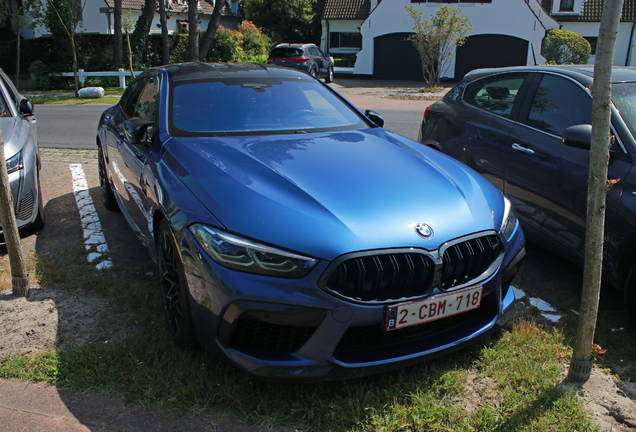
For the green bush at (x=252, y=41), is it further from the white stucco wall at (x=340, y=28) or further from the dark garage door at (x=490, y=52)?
the dark garage door at (x=490, y=52)

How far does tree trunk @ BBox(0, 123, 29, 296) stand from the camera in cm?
356

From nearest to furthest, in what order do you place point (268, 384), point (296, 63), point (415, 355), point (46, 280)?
point (415, 355) → point (268, 384) → point (46, 280) → point (296, 63)

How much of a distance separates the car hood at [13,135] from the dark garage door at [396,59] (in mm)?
26754

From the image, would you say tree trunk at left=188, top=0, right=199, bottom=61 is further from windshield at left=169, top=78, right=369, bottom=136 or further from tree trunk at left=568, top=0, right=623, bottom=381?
tree trunk at left=568, top=0, right=623, bottom=381

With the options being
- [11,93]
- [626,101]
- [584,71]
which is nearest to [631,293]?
[626,101]

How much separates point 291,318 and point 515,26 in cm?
2933

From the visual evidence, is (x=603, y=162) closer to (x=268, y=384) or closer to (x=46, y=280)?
(x=268, y=384)

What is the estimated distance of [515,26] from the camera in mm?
27484

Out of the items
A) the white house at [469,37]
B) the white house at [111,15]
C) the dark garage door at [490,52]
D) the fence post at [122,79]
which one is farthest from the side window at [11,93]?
the white house at [111,15]

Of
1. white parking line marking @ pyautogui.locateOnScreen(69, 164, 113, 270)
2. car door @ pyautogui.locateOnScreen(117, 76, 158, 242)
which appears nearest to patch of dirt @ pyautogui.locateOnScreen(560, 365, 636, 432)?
car door @ pyautogui.locateOnScreen(117, 76, 158, 242)

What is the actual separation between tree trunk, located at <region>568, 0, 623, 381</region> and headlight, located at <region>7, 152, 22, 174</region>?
434cm

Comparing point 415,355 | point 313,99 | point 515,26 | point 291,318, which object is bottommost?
point 415,355

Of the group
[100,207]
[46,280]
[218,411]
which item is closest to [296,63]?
[100,207]

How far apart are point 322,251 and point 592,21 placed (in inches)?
1380
